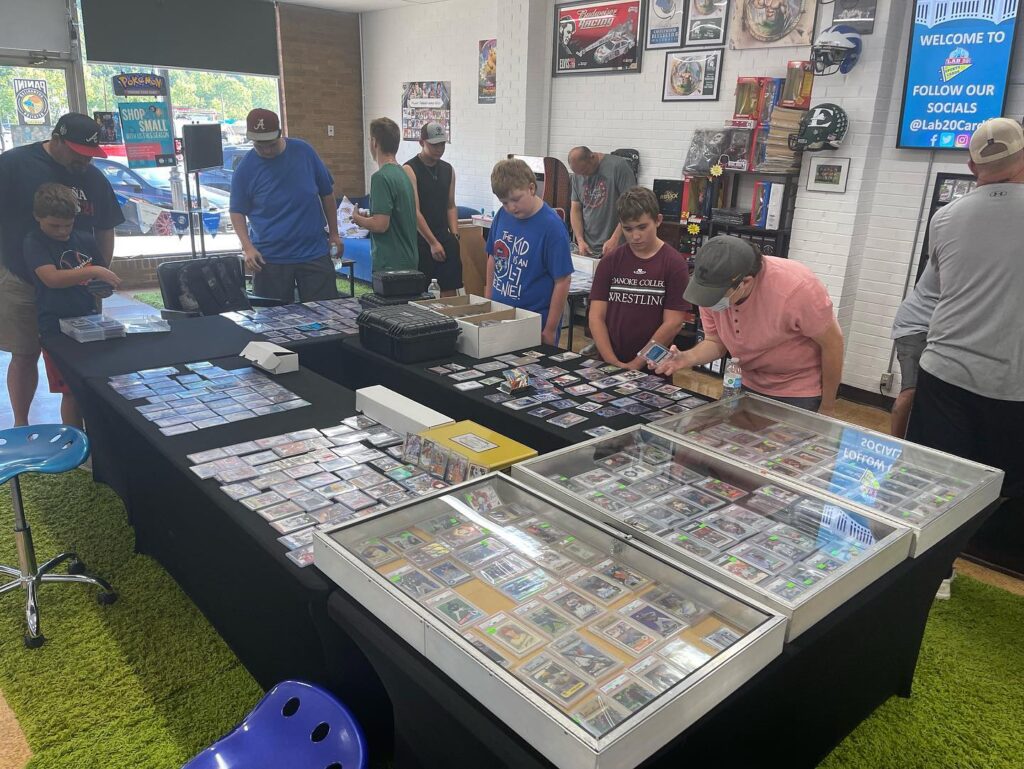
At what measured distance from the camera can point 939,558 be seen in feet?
7.04

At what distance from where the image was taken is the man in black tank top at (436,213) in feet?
17.2

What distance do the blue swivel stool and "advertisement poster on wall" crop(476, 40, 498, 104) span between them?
6619mm

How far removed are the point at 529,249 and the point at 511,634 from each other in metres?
2.66

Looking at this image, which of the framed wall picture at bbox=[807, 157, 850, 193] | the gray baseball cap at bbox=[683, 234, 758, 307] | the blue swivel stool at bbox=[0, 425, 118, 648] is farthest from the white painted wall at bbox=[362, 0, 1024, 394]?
the blue swivel stool at bbox=[0, 425, 118, 648]

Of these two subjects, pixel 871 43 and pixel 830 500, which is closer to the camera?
pixel 830 500

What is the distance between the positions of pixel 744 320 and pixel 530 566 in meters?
1.50

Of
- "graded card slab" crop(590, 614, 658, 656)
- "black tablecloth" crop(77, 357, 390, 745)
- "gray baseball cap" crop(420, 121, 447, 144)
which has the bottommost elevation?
"black tablecloth" crop(77, 357, 390, 745)

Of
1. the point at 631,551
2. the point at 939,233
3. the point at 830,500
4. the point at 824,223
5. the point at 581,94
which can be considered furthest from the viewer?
the point at 581,94

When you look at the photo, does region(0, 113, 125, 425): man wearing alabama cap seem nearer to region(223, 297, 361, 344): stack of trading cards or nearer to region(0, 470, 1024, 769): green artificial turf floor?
region(223, 297, 361, 344): stack of trading cards

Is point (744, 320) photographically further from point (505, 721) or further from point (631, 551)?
point (505, 721)

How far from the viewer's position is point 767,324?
271 cm

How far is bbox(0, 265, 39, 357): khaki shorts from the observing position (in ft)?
12.6

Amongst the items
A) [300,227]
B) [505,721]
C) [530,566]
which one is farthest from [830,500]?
[300,227]

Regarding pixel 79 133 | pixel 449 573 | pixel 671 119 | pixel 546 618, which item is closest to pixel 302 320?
pixel 79 133
